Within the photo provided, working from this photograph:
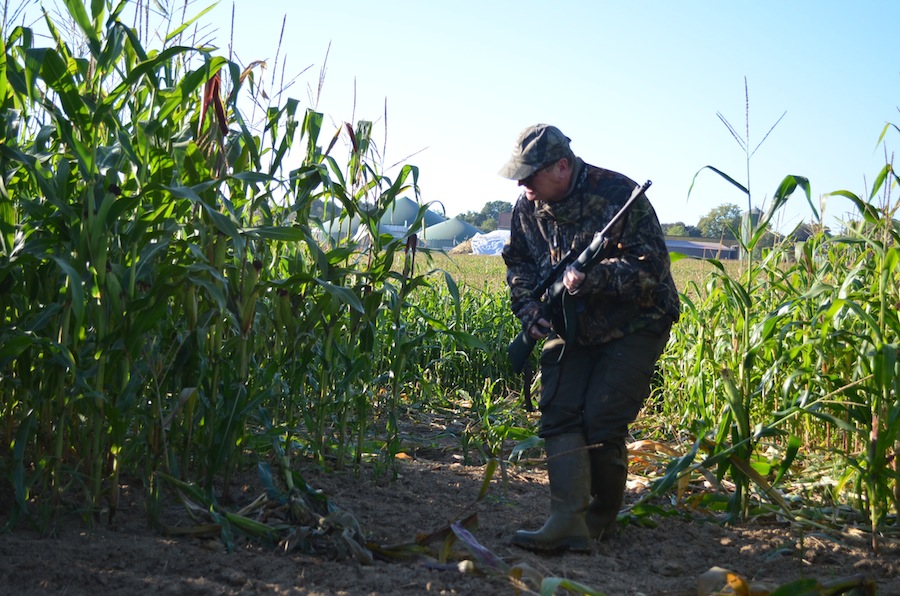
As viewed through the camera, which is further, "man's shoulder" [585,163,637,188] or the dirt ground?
"man's shoulder" [585,163,637,188]

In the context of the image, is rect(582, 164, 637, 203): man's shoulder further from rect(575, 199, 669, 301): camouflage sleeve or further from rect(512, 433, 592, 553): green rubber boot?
rect(512, 433, 592, 553): green rubber boot

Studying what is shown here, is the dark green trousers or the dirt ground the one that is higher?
the dark green trousers

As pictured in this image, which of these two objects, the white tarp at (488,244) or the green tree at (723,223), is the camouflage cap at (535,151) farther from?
the white tarp at (488,244)

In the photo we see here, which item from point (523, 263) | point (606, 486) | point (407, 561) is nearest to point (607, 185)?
point (523, 263)

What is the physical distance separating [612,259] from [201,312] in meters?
1.62

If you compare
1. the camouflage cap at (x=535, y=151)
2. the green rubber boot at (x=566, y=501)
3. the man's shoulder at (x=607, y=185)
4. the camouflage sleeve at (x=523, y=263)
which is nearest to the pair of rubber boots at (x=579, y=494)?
the green rubber boot at (x=566, y=501)

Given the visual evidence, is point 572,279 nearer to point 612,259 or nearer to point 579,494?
point 612,259

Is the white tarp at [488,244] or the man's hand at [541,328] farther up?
the white tarp at [488,244]

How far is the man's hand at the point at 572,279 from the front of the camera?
3.48 metres

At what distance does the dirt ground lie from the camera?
8.82ft

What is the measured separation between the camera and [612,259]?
3.58 m

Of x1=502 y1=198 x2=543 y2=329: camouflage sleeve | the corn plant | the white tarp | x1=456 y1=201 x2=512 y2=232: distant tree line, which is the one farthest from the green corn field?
x1=456 y1=201 x2=512 y2=232: distant tree line

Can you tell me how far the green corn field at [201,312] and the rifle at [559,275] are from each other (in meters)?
0.47

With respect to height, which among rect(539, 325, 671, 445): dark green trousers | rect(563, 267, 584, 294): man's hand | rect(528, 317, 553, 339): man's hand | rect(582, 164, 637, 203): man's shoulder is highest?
rect(582, 164, 637, 203): man's shoulder
